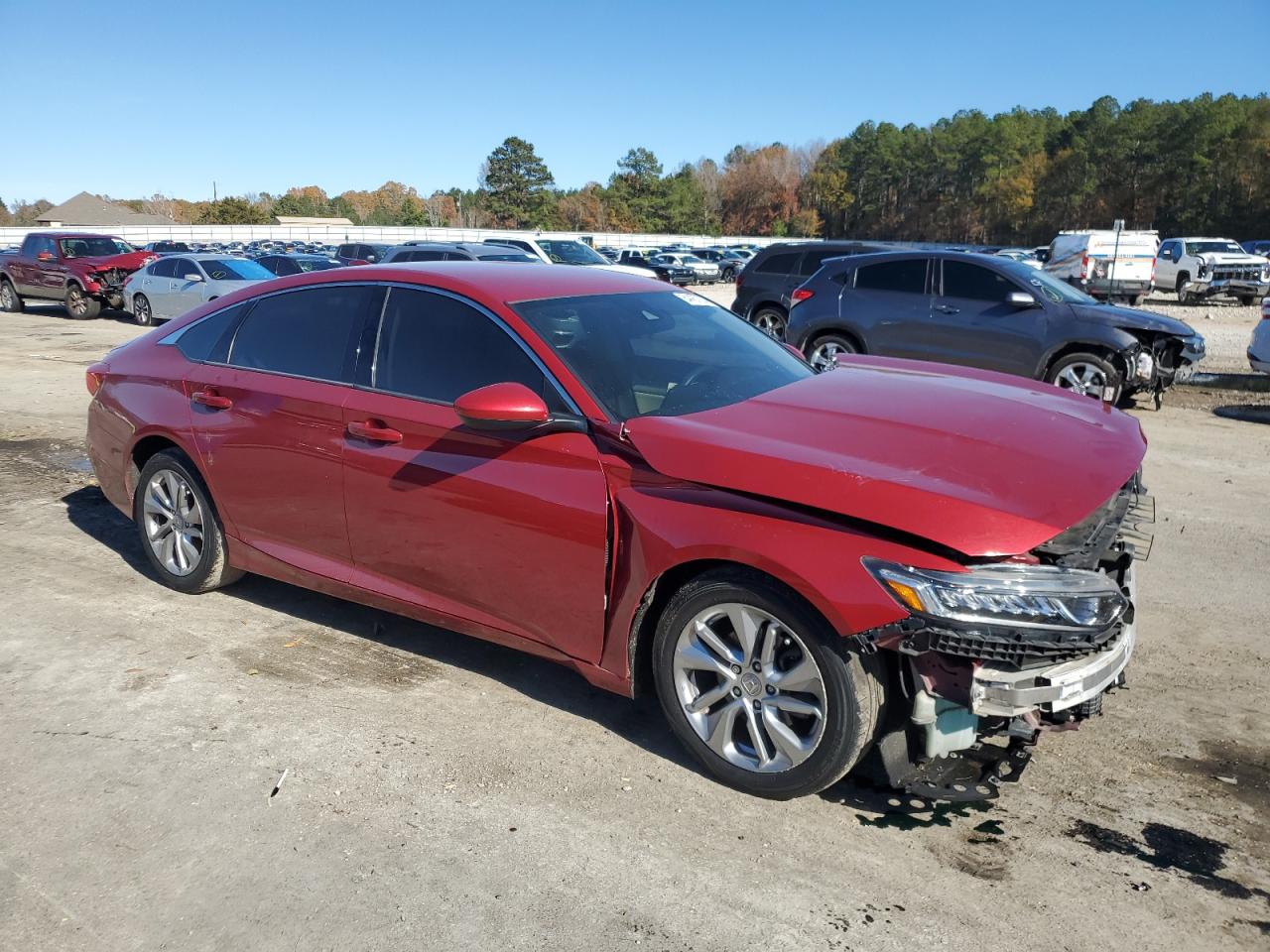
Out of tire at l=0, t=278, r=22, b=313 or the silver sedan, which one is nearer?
the silver sedan

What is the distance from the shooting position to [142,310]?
2208 cm

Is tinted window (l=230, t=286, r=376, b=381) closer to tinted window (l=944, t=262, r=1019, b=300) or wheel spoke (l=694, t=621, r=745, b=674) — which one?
wheel spoke (l=694, t=621, r=745, b=674)

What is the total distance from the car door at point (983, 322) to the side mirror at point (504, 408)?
8442 millimetres

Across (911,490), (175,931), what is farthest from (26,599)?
(911,490)

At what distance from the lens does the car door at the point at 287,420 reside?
14.8 ft

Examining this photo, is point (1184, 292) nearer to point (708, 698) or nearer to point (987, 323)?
point (987, 323)

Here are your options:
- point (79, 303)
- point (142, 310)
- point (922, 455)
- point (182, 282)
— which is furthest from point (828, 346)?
point (79, 303)

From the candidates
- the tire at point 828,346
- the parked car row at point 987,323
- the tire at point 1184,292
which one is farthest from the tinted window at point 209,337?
the tire at point 1184,292

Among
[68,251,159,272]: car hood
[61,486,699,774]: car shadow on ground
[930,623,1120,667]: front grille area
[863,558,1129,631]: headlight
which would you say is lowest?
[61,486,699,774]: car shadow on ground

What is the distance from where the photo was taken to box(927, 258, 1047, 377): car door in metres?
10.9

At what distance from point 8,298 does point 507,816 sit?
89.7ft

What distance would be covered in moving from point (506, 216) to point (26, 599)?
114 meters

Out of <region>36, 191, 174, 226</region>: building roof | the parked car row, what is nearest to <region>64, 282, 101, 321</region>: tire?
the parked car row

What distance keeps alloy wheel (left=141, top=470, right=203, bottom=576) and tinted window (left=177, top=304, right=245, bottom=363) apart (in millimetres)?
649
